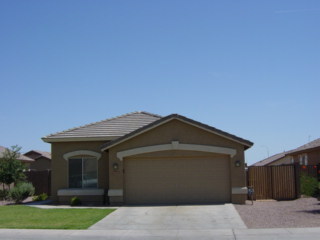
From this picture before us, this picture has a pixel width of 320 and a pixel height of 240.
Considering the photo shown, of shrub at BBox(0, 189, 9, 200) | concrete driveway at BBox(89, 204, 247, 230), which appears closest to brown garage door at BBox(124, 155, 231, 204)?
concrete driveway at BBox(89, 204, 247, 230)

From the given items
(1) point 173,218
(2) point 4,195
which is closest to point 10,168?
(2) point 4,195

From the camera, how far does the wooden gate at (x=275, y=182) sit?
22.7 metres

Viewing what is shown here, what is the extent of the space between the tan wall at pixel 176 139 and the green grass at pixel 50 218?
9.71 ft

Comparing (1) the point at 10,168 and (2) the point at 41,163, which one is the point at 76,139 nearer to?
(1) the point at 10,168

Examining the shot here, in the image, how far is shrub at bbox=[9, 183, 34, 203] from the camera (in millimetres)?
25031

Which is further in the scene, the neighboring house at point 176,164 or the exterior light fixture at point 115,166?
the exterior light fixture at point 115,166

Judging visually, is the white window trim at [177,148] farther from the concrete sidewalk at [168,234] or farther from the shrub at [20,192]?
the shrub at [20,192]

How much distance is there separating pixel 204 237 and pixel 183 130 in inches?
338

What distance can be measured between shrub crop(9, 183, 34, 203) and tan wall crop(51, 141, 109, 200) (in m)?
2.62

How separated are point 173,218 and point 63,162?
362 inches

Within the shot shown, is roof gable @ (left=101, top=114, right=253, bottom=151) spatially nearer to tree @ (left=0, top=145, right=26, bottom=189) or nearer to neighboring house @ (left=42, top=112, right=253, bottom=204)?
neighboring house @ (left=42, top=112, right=253, bottom=204)

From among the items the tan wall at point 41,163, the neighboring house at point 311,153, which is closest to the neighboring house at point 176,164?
the neighboring house at point 311,153

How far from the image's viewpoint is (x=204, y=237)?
1296cm

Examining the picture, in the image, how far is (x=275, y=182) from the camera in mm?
22812
